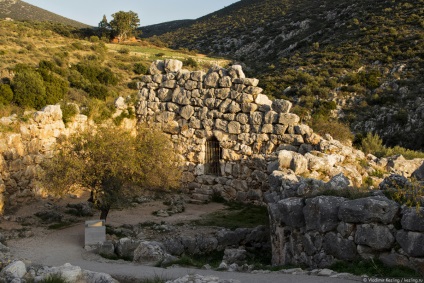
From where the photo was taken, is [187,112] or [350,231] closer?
[350,231]

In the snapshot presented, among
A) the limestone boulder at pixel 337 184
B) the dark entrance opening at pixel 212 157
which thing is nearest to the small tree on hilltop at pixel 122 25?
the dark entrance opening at pixel 212 157

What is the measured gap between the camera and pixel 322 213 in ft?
24.0

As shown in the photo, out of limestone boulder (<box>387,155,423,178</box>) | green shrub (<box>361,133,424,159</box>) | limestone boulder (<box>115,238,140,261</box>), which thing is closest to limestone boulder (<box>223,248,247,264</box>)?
limestone boulder (<box>115,238,140,261</box>)

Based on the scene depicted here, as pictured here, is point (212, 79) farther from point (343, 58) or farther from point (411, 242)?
point (343, 58)

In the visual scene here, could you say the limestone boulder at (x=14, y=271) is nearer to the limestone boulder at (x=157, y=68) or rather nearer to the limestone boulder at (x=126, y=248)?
the limestone boulder at (x=126, y=248)

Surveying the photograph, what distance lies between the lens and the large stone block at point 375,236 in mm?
6430

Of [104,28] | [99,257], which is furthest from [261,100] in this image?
[104,28]

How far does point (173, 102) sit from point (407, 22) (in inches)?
1063

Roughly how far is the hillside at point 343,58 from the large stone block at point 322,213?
11507 mm

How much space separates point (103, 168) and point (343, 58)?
2705cm

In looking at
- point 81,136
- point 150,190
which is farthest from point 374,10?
point 81,136

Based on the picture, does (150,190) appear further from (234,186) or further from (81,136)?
(81,136)

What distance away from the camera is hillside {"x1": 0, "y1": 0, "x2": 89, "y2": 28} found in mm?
63281

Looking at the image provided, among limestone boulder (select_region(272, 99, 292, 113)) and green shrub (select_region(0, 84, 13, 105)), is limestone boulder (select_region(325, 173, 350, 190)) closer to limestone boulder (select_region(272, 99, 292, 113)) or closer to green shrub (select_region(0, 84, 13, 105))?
limestone boulder (select_region(272, 99, 292, 113))
